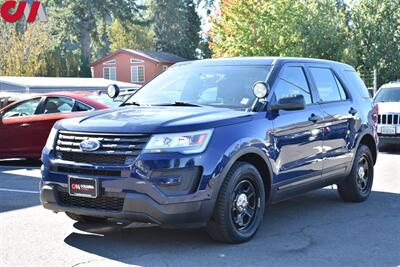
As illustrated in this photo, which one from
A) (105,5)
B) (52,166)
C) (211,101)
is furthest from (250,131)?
(105,5)

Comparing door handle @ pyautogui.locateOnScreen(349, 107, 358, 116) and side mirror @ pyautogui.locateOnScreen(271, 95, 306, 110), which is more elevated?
side mirror @ pyautogui.locateOnScreen(271, 95, 306, 110)

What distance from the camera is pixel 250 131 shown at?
5.69 metres

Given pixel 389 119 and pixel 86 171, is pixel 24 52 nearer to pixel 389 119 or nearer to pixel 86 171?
pixel 389 119

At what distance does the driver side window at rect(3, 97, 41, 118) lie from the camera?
11477 mm

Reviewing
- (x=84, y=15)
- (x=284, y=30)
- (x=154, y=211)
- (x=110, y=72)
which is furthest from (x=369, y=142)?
(x=84, y=15)

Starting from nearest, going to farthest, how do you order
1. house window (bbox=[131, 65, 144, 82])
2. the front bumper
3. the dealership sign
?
the front bumper, the dealership sign, house window (bbox=[131, 65, 144, 82])

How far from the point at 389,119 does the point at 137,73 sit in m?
43.5

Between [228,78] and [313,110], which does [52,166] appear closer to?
[228,78]

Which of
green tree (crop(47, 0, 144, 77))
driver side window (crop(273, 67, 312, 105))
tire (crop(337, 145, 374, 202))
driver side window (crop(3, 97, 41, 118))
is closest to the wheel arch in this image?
tire (crop(337, 145, 374, 202))

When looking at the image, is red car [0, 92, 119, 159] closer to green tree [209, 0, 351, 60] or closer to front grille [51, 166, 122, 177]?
front grille [51, 166, 122, 177]

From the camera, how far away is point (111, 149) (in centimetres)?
519

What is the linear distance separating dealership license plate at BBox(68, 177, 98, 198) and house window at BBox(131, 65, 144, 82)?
5072 cm

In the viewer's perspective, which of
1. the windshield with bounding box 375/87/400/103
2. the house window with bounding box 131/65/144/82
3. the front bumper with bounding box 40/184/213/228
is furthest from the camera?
the house window with bounding box 131/65/144/82

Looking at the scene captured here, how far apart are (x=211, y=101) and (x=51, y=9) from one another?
58000 mm
